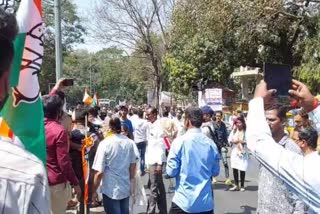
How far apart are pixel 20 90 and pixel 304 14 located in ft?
66.8

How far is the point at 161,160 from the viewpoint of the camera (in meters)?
9.03

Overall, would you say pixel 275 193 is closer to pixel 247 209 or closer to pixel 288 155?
pixel 288 155

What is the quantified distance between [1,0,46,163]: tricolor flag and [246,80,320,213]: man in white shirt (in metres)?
1.22

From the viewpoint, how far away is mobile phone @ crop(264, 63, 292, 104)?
8.02 feet

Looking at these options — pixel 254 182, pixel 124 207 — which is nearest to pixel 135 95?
pixel 254 182

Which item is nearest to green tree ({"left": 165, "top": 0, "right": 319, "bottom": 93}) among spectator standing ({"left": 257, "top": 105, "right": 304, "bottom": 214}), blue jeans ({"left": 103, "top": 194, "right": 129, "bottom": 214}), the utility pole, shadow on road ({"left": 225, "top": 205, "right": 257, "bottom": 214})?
shadow on road ({"left": 225, "top": 205, "right": 257, "bottom": 214})

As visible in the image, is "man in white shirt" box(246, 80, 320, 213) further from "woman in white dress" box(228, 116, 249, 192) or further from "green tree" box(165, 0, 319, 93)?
"green tree" box(165, 0, 319, 93)

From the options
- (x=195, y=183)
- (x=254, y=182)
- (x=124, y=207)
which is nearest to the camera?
(x=195, y=183)

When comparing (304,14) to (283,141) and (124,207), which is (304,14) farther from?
(283,141)

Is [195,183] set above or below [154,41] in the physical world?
below

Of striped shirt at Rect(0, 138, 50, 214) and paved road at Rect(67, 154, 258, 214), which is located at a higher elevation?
striped shirt at Rect(0, 138, 50, 214)

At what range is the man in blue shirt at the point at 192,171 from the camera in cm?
538

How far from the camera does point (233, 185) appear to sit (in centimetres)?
1157

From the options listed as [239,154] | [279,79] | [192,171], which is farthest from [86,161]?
[279,79]
